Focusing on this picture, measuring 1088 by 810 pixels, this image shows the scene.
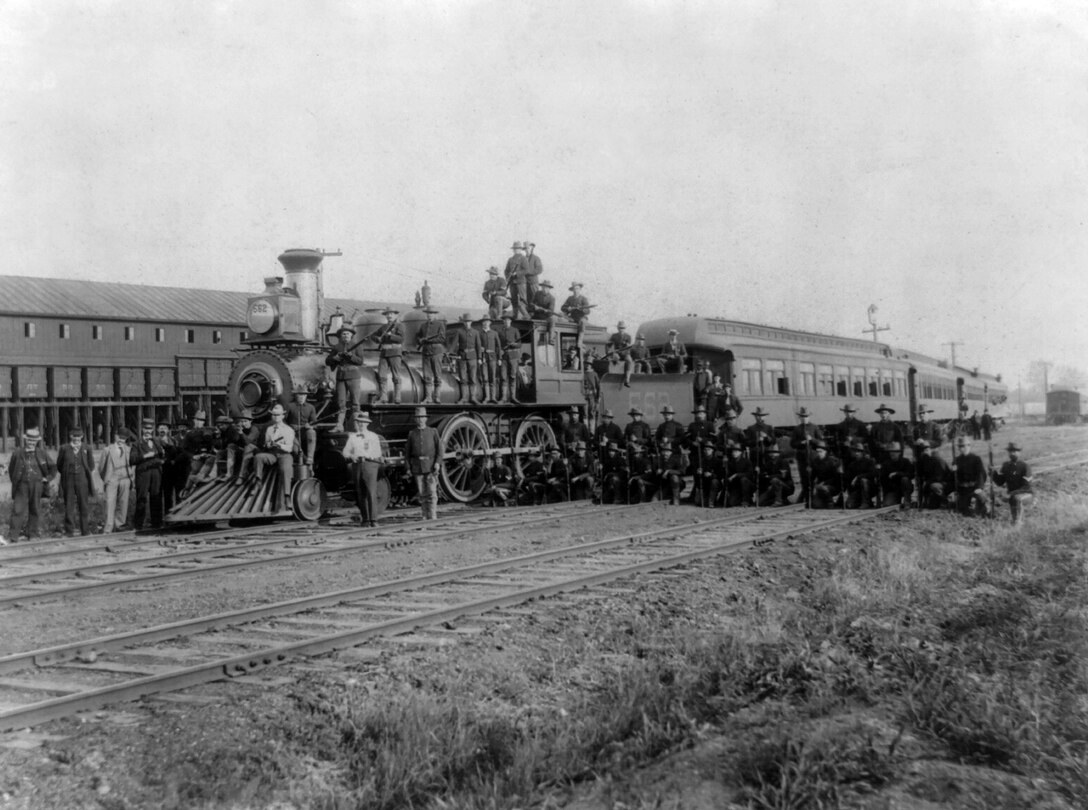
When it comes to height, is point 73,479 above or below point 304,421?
below

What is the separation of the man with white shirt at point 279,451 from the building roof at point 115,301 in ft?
91.5

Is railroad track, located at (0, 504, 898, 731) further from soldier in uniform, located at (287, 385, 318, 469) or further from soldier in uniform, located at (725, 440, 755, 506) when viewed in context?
soldier in uniform, located at (287, 385, 318, 469)

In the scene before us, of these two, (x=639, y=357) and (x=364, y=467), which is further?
(x=639, y=357)

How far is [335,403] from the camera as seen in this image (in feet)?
46.2

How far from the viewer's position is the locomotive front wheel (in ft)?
43.6

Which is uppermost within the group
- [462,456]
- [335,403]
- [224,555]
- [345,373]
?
[345,373]

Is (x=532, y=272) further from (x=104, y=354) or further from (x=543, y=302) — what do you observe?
(x=104, y=354)

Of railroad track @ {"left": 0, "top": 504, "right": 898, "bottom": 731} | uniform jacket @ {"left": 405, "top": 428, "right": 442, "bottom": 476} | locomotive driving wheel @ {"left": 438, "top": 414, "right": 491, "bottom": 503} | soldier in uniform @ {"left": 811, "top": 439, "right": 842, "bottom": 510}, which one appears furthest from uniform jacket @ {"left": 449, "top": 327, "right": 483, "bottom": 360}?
railroad track @ {"left": 0, "top": 504, "right": 898, "bottom": 731}

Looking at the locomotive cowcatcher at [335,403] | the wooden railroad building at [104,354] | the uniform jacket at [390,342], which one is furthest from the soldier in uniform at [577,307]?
the wooden railroad building at [104,354]

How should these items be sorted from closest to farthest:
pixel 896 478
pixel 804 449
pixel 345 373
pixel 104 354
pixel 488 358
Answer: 1. pixel 896 478
2. pixel 345 373
3. pixel 804 449
4. pixel 488 358
5. pixel 104 354

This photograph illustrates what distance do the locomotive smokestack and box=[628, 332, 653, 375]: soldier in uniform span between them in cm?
639

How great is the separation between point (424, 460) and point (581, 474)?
3.69 m

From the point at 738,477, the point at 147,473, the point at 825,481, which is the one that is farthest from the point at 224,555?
the point at 825,481

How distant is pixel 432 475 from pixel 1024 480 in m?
7.92
